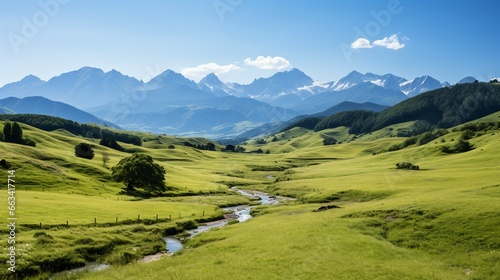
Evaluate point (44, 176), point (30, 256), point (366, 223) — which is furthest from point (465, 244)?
point (44, 176)

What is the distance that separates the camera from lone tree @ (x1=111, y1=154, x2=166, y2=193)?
103m

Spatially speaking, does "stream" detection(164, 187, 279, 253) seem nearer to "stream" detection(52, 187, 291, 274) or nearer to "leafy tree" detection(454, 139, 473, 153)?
"stream" detection(52, 187, 291, 274)

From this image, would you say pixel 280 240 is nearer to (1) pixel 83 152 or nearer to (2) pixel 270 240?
(2) pixel 270 240

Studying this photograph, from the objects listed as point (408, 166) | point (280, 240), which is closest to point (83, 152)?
point (280, 240)

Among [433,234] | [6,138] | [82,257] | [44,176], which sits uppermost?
[6,138]

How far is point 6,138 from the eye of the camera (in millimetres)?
152875

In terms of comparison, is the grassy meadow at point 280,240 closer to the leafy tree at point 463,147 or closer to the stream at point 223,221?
the stream at point 223,221

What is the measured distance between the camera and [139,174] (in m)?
104

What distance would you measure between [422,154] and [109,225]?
149608mm

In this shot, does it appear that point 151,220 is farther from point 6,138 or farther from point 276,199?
point 6,138

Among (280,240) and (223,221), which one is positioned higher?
(280,240)

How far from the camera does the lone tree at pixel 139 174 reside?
103062 millimetres

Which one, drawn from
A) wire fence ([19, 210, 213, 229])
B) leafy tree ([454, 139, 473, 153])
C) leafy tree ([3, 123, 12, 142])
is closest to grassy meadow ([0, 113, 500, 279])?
wire fence ([19, 210, 213, 229])

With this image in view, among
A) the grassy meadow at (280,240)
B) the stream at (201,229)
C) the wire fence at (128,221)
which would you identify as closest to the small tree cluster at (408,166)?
the grassy meadow at (280,240)
